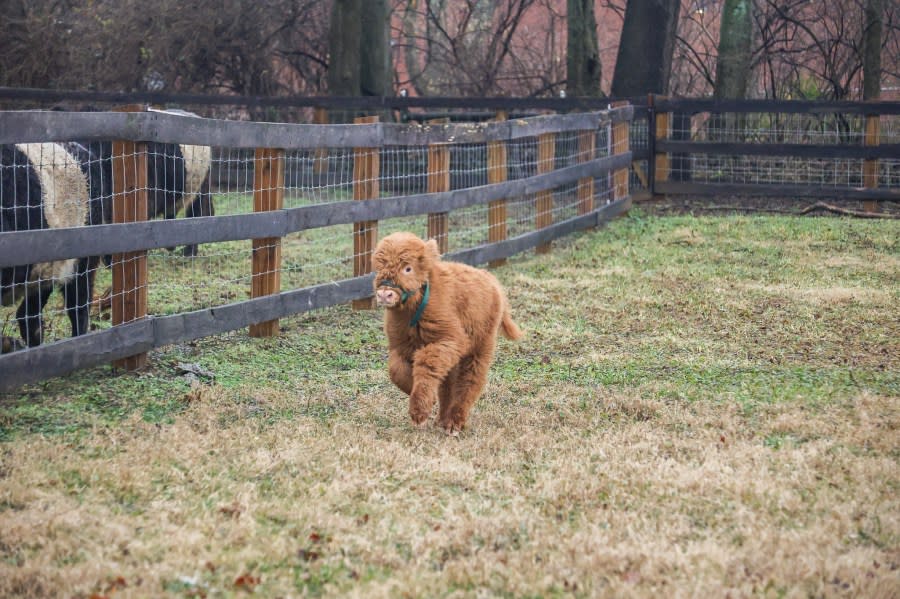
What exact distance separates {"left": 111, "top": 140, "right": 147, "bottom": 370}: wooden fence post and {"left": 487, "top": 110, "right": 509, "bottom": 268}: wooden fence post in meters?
5.29

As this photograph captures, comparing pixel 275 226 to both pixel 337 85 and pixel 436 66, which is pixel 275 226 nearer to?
pixel 337 85

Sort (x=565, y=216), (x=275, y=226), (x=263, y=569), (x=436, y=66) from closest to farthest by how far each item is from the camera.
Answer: (x=263, y=569) → (x=275, y=226) → (x=565, y=216) → (x=436, y=66)

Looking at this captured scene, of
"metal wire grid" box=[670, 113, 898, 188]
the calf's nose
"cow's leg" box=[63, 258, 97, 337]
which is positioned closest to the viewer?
the calf's nose

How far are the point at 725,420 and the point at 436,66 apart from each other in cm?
2180

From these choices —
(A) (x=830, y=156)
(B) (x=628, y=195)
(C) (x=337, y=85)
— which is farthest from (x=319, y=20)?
(A) (x=830, y=156)

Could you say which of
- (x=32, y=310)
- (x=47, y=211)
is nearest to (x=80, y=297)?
(x=32, y=310)

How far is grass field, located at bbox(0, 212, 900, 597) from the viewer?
3.90m

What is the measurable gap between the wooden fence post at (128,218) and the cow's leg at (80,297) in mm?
620

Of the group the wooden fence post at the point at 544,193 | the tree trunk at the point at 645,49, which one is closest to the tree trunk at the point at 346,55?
the tree trunk at the point at 645,49

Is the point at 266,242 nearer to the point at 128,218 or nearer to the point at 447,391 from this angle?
the point at 128,218

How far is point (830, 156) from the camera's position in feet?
49.8

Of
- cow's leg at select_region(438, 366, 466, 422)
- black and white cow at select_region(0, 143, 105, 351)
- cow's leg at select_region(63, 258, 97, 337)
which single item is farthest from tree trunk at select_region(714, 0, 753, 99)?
cow's leg at select_region(438, 366, 466, 422)

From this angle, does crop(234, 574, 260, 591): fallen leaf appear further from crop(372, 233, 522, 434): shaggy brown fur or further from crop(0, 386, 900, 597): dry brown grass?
crop(372, 233, 522, 434): shaggy brown fur

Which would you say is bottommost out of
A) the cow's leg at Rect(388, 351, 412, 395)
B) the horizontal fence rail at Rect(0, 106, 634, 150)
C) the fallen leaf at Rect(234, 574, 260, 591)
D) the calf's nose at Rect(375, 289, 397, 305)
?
the fallen leaf at Rect(234, 574, 260, 591)
